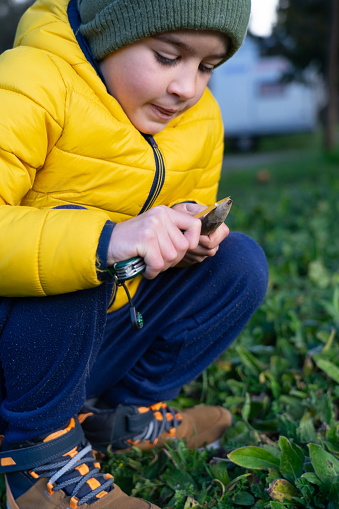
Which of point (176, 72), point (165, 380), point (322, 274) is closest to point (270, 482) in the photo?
point (165, 380)

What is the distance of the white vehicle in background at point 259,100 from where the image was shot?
1742cm

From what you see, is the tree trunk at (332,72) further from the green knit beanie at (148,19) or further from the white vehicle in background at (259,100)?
the green knit beanie at (148,19)

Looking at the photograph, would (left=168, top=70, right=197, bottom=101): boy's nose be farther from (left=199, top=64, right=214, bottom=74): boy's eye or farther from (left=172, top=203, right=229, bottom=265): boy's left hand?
(left=172, top=203, right=229, bottom=265): boy's left hand

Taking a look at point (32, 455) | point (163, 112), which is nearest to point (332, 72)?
point (163, 112)

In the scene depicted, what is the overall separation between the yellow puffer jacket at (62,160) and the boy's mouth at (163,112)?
0.08 meters

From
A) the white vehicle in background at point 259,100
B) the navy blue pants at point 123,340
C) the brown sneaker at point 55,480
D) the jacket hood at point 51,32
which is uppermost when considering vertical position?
the jacket hood at point 51,32

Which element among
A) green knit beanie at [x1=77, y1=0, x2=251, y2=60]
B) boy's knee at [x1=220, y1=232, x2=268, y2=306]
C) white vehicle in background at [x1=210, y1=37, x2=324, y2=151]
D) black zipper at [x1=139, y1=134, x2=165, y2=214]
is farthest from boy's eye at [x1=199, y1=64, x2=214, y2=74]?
white vehicle in background at [x1=210, y1=37, x2=324, y2=151]

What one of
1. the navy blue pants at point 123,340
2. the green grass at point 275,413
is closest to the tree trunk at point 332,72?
the green grass at point 275,413

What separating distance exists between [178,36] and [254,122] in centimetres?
1663

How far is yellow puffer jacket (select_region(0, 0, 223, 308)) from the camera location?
128cm

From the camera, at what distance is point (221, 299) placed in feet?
5.53

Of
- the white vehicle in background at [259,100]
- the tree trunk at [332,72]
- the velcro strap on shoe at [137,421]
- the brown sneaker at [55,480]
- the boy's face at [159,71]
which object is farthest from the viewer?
the white vehicle in background at [259,100]

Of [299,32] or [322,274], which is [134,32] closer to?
[322,274]

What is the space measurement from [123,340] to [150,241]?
1.80 feet
